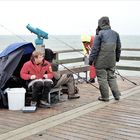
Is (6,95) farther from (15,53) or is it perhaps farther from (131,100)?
(131,100)

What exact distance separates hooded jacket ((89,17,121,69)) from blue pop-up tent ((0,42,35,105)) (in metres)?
0.99

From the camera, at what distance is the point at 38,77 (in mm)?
5852

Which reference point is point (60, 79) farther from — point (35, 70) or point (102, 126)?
point (102, 126)

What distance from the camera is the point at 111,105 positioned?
19.8 ft

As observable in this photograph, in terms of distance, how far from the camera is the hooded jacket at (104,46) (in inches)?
241

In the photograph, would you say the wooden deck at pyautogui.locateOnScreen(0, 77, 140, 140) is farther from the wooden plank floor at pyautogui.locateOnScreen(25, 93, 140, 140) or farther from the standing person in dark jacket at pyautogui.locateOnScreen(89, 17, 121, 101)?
the standing person in dark jacket at pyautogui.locateOnScreen(89, 17, 121, 101)

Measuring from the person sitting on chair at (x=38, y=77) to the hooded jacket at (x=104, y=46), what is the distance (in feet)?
2.52

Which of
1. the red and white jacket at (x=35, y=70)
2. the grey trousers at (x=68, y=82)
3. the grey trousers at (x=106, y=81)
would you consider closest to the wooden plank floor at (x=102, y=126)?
the grey trousers at (x=106, y=81)

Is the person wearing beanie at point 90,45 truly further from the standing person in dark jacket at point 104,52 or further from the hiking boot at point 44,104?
the hiking boot at point 44,104

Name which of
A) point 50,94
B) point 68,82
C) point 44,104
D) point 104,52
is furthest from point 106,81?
point 44,104

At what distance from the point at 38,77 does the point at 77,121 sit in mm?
1135

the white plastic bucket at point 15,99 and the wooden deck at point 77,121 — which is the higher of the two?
the white plastic bucket at point 15,99

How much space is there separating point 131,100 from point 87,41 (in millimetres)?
2385

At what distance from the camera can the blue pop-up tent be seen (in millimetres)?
5820
